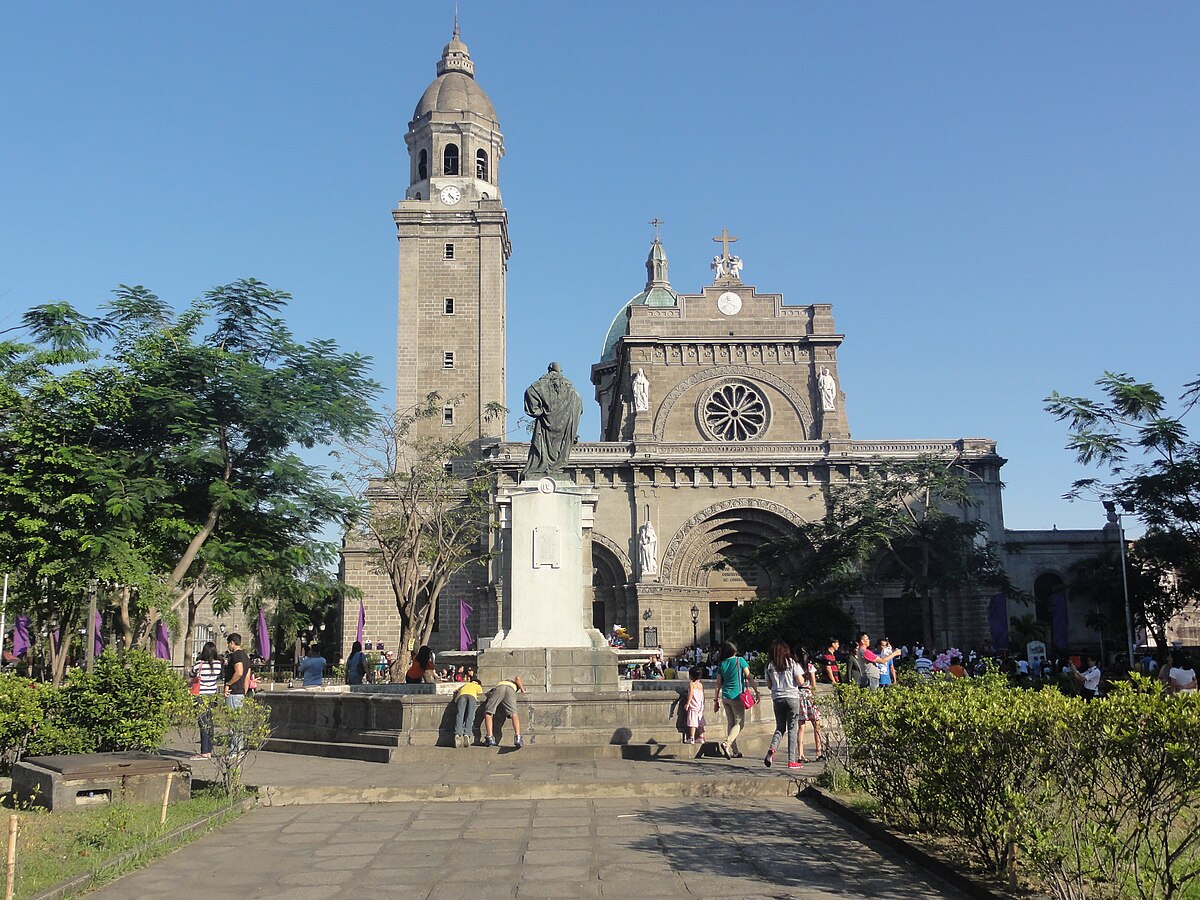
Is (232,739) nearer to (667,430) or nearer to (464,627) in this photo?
(464,627)

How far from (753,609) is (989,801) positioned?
29.4m

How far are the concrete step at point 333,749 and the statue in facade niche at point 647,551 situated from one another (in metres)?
26.1

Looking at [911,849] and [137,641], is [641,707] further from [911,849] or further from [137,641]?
[137,641]

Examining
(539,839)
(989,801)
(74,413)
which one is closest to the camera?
(989,801)

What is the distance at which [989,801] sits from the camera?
6.32 m

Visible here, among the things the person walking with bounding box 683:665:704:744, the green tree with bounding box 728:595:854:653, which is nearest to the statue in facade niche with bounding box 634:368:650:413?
the green tree with bounding box 728:595:854:653

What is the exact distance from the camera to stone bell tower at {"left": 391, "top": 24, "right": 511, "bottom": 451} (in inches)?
1721

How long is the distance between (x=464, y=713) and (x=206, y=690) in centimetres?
358

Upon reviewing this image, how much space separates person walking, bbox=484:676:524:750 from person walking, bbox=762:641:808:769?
Result: 2.91 metres

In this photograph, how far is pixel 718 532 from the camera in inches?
1622

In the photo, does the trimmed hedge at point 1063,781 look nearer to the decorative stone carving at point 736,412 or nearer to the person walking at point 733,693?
the person walking at point 733,693

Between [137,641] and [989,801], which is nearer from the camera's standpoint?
[989,801]

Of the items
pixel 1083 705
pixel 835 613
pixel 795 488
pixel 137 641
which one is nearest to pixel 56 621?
pixel 137 641

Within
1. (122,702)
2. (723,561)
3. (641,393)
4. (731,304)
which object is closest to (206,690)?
(122,702)
